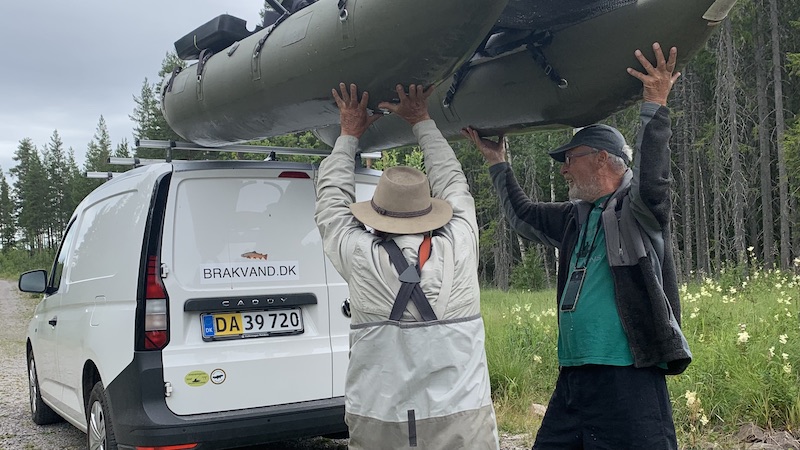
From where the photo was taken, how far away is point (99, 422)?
409cm

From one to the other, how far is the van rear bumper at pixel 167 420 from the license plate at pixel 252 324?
32cm

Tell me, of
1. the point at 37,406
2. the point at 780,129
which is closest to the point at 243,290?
the point at 37,406

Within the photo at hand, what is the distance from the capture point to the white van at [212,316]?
11.7 ft

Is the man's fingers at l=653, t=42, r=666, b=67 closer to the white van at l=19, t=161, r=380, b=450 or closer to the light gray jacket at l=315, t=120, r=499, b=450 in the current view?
the light gray jacket at l=315, t=120, r=499, b=450

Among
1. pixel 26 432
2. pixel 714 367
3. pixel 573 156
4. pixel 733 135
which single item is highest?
pixel 733 135

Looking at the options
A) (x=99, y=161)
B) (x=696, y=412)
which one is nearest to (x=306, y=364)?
(x=696, y=412)

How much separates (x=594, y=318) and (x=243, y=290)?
200 cm

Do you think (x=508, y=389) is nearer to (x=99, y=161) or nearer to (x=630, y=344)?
(x=630, y=344)

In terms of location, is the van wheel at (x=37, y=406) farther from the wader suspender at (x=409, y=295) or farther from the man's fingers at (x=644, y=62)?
the man's fingers at (x=644, y=62)

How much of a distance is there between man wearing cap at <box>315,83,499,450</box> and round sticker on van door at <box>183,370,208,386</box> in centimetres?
120

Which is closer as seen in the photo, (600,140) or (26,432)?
(600,140)

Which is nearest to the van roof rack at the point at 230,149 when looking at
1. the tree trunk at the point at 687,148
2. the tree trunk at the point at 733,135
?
the tree trunk at the point at 733,135

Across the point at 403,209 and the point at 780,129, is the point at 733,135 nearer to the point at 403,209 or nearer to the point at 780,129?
the point at 780,129

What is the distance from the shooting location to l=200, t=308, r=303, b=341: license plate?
12.2ft
